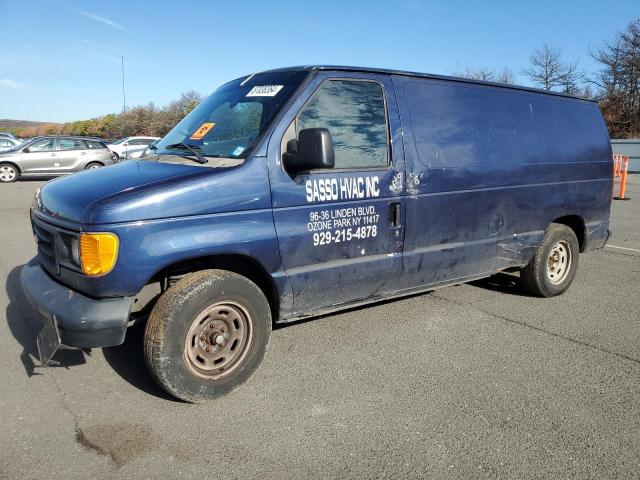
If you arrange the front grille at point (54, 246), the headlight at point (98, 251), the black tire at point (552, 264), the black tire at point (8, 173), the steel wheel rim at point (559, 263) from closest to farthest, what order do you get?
the headlight at point (98, 251), the front grille at point (54, 246), the black tire at point (552, 264), the steel wheel rim at point (559, 263), the black tire at point (8, 173)

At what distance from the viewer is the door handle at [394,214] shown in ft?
12.4

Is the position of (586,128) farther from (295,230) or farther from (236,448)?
(236,448)

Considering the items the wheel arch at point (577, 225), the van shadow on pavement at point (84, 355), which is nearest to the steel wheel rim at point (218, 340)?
the van shadow on pavement at point (84, 355)

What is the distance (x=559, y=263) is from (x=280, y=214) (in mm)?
3558

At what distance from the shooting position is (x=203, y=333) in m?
3.15

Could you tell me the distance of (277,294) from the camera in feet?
11.2

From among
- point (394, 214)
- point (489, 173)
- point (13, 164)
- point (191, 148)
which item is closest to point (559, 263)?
point (489, 173)

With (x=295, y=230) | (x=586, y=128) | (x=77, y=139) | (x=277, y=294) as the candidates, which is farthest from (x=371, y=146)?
(x=77, y=139)

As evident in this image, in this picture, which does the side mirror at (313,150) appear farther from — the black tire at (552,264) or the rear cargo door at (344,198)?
the black tire at (552,264)

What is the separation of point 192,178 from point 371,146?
1403mm

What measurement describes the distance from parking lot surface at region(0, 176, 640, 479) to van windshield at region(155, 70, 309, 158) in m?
1.60

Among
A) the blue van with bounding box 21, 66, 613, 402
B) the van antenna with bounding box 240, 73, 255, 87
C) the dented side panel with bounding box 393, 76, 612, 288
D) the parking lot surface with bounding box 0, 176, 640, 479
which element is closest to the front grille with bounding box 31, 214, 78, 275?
the blue van with bounding box 21, 66, 613, 402

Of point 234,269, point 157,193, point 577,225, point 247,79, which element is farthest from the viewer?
point 577,225

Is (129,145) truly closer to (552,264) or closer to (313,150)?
(552,264)
